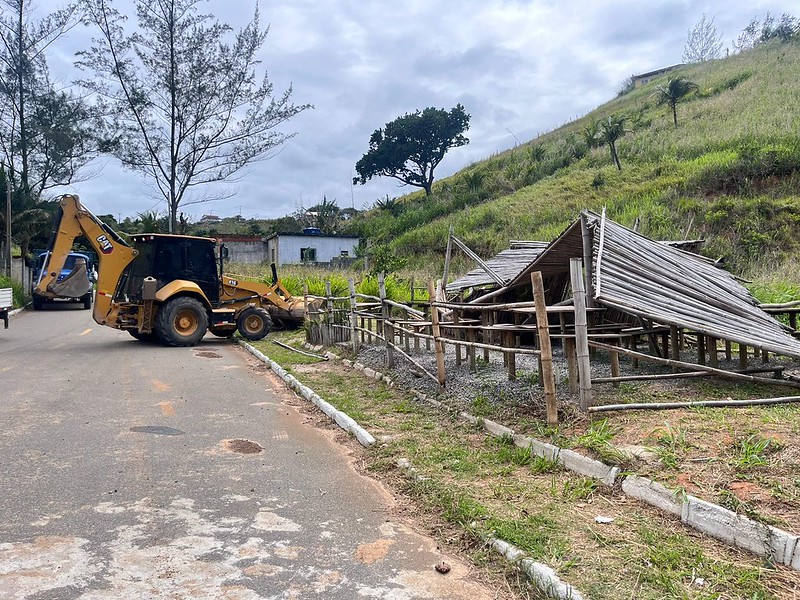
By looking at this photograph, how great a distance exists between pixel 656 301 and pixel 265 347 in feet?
30.7

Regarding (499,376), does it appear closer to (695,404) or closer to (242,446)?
(695,404)

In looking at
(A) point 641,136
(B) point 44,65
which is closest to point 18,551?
(B) point 44,65

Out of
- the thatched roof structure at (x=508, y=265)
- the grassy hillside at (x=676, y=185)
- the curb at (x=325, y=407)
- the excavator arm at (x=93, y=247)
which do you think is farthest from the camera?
the grassy hillside at (x=676, y=185)

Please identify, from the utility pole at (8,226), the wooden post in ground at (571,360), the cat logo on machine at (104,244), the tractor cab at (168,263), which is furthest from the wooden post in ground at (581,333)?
the utility pole at (8,226)

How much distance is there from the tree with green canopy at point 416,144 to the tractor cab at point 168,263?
137ft

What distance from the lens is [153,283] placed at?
13.8 metres

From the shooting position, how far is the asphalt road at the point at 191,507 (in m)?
3.47

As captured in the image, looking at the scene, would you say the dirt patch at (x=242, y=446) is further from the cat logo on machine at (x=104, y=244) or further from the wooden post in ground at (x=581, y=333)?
the cat logo on machine at (x=104, y=244)

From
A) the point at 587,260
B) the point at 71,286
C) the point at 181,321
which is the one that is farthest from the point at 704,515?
the point at 71,286

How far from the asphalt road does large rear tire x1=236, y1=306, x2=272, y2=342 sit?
677 centimetres

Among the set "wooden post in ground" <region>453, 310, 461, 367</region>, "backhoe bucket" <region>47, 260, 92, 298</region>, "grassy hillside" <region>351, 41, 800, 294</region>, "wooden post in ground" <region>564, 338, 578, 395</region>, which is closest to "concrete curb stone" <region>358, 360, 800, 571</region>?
"wooden post in ground" <region>564, 338, 578, 395</region>

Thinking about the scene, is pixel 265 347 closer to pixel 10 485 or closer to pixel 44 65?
pixel 10 485

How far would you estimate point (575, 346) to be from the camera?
620cm

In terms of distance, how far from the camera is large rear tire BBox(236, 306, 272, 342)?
1552cm
